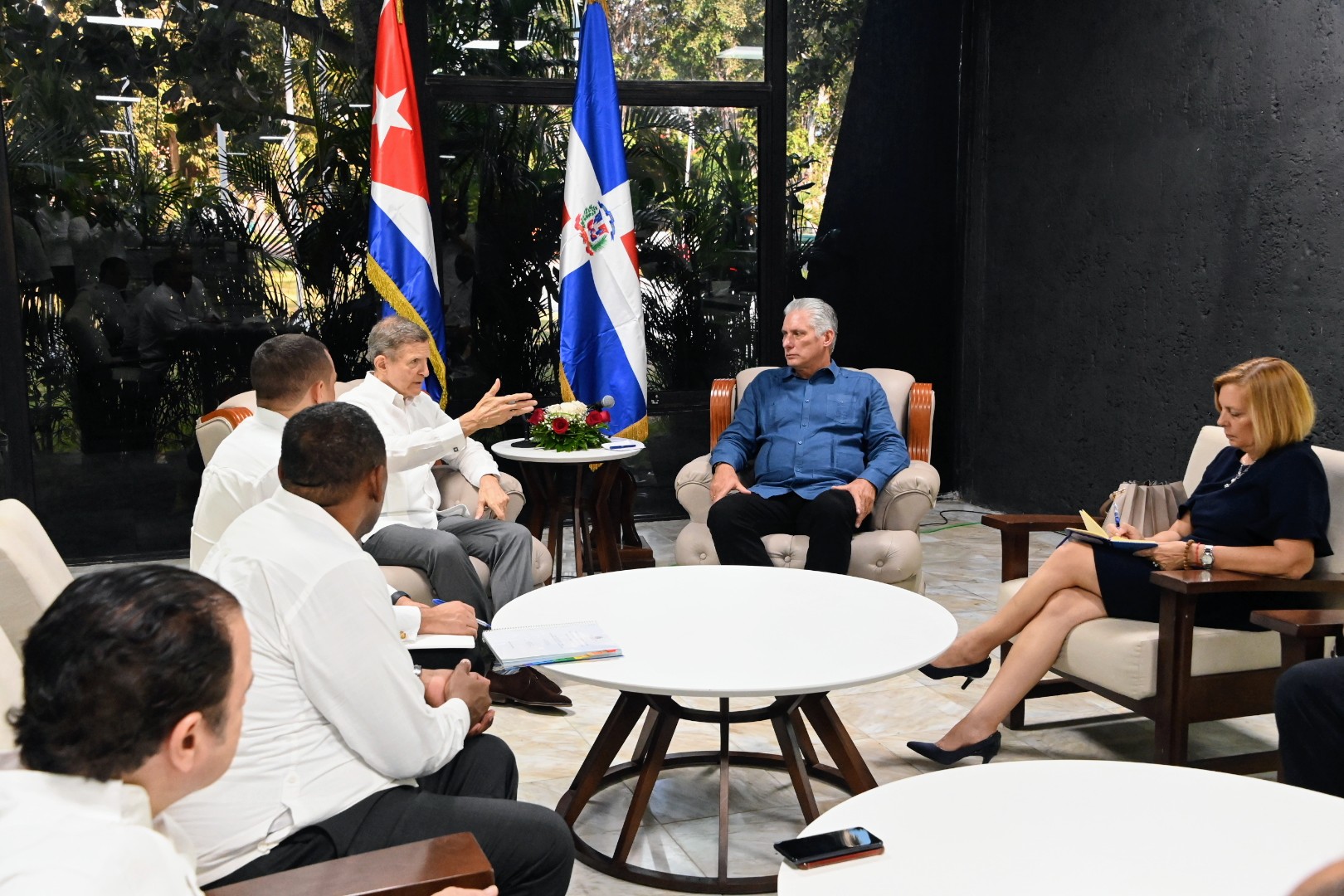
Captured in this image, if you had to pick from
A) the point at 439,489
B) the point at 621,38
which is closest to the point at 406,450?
the point at 439,489

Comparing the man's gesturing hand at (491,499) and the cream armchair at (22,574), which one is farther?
the man's gesturing hand at (491,499)

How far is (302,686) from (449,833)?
310mm

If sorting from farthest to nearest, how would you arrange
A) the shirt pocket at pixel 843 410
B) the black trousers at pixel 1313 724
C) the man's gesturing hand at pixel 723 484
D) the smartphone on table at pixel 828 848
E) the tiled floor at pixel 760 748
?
the shirt pocket at pixel 843 410 < the man's gesturing hand at pixel 723 484 < the tiled floor at pixel 760 748 < the black trousers at pixel 1313 724 < the smartphone on table at pixel 828 848

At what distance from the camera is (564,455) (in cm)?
426

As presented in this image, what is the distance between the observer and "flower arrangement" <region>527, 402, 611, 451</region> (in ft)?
14.4

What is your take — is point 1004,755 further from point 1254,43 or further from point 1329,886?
point 1254,43

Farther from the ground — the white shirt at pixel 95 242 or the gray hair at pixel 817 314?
the white shirt at pixel 95 242

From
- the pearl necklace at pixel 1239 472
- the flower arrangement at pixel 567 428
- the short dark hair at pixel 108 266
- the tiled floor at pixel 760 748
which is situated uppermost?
the short dark hair at pixel 108 266

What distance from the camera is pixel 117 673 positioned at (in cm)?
102

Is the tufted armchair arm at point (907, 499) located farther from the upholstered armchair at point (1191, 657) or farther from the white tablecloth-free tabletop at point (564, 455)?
the upholstered armchair at point (1191, 657)

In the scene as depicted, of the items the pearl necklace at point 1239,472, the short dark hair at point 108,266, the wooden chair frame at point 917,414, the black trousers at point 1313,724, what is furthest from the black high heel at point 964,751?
the short dark hair at point 108,266

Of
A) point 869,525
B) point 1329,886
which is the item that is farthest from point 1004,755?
point 1329,886

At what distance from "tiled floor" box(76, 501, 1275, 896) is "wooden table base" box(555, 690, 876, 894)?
43 millimetres

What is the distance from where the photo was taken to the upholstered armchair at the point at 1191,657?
2.66 m
